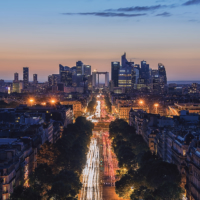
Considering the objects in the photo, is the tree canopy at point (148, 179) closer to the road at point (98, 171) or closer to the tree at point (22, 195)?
the road at point (98, 171)

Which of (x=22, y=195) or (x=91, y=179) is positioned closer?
(x=22, y=195)

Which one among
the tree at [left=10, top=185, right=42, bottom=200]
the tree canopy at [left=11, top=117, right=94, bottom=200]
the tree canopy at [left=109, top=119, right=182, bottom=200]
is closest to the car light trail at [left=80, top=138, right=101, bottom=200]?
the tree canopy at [left=11, top=117, right=94, bottom=200]

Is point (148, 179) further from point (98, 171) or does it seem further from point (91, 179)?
point (98, 171)

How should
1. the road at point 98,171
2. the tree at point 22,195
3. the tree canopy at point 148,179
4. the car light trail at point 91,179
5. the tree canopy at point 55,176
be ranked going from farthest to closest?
1. the road at point 98,171
2. the car light trail at point 91,179
3. the tree canopy at point 55,176
4. the tree canopy at point 148,179
5. the tree at point 22,195

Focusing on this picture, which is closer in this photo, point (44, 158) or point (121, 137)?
point (44, 158)

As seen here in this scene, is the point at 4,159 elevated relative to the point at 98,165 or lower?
elevated

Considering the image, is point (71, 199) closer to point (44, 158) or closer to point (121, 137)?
point (44, 158)

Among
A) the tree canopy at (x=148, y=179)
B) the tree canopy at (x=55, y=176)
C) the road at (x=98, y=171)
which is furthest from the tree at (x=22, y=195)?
the road at (x=98, y=171)

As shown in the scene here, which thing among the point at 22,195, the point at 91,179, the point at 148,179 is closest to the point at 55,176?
the point at 22,195

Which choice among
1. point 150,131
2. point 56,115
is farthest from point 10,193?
point 56,115

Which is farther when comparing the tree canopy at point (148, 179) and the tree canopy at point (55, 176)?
the tree canopy at point (55, 176)

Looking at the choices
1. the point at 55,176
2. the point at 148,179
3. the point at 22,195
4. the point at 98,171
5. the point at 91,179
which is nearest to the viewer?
the point at 22,195
